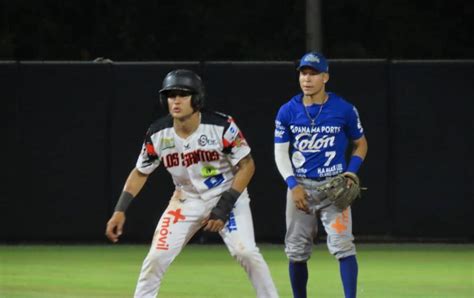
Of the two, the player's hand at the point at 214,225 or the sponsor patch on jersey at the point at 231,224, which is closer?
the player's hand at the point at 214,225

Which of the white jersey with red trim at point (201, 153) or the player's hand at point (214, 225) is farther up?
the white jersey with red trim at point (201, 153)

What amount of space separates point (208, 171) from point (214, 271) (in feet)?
15.5

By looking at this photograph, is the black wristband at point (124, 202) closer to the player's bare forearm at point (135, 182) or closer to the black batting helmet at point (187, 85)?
the player's bare forearm at point (135, 182)

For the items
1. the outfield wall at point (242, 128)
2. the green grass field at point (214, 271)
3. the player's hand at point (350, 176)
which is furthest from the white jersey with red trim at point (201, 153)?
the outfield wall at point (242, 128)

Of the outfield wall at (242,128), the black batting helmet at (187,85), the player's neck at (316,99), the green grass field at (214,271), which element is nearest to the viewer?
the black batting helmet at (187,85)

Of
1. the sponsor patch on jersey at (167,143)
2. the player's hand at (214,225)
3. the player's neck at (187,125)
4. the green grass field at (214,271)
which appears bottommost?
the green grass field at (214,271)

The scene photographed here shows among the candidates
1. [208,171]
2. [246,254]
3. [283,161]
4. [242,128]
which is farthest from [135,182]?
[242,128]

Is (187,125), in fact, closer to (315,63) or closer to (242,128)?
(315,63)

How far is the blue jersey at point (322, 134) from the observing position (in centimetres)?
1064

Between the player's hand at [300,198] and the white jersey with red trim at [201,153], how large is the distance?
0.99m

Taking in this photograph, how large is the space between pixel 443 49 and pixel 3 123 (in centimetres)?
1233

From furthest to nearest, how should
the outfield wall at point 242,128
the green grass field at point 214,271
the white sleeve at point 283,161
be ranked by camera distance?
the outfield wall at point 242,128
the green grass field at point 214,271
the white sleeve at point 283,161

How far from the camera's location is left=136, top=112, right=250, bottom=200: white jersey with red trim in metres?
9.51

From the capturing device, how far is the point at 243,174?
9.48 metres
